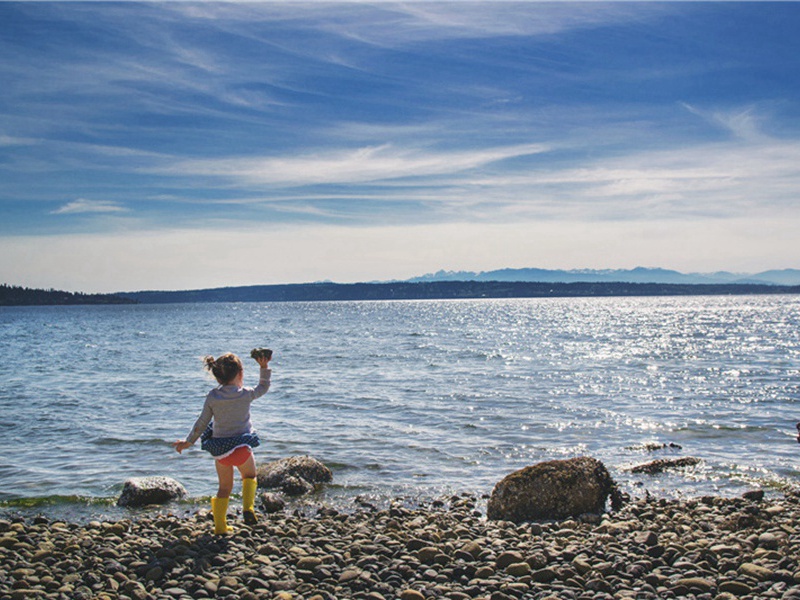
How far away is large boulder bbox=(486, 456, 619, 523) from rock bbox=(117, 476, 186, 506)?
6106 millimetres

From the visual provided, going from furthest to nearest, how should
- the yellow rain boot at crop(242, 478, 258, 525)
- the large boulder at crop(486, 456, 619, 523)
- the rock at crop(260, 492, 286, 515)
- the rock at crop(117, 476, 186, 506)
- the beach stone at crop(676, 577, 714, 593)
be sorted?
the rock at crop(117, 476, 186, 506) < the rock at crop(260, 492, 286, 515) < the large boulder at crop(486, 456, 619, 523) < the yellow rain boot at crop(242, 478, 258, 525) < the beach stone at crop(676, 577, 714, 593)

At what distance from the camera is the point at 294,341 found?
65.9 metres

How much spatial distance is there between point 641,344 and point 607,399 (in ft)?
118

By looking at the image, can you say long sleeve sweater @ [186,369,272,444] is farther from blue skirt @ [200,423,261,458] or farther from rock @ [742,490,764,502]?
rock @ [742,490,764,502]

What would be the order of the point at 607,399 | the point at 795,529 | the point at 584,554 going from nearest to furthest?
the point at 584,554, the point at 795,529, the point at 607,399

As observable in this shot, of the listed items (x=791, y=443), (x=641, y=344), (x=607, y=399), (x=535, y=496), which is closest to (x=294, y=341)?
(x=641, y=344)

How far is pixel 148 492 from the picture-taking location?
13.0 meters

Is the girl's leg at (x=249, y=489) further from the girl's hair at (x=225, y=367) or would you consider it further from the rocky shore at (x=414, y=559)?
the girl's hair at (x=225, y=367)

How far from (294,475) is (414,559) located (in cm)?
624

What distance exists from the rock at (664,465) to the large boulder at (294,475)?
22.5ft

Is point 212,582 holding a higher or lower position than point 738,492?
higher

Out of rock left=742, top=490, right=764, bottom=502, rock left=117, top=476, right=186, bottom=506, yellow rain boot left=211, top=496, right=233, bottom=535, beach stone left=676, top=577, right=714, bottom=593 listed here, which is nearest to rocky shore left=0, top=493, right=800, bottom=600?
beach stone left=676, top=577, right=714, bottom=593

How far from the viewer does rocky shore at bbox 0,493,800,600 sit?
7.34 metres

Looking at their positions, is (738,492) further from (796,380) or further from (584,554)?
(796,380)
